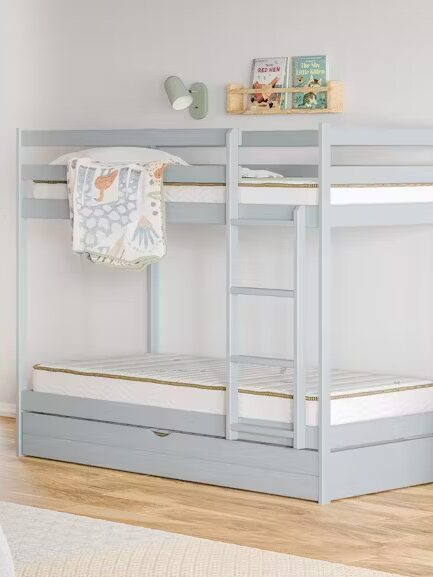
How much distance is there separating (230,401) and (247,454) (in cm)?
18

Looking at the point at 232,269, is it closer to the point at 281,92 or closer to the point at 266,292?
the point at 266,292

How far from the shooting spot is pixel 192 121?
492 centimetres

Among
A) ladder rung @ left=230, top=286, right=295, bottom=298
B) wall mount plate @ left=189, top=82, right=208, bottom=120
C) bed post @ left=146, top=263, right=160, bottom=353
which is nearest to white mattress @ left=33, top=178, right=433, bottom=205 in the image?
ladder rung @ left=230, top=286, right=295, bottom=298

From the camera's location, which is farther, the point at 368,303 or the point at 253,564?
the point at 368,303

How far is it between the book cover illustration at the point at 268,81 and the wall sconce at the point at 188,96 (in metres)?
0.23

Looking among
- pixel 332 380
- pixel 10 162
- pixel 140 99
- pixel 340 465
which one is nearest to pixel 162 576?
pixel 340 465

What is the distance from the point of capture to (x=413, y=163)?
4.32 m

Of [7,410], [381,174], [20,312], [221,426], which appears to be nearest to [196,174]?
[381,174]

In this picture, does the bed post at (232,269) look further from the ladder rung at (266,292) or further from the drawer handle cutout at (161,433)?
the drawer handle cutout at (161,433)

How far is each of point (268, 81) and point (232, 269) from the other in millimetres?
925

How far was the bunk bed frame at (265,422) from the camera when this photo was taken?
154 inches

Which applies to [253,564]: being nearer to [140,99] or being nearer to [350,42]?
[350,42]

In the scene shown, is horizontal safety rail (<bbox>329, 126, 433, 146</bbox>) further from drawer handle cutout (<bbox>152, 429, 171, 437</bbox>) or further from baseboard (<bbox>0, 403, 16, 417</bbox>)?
baseboard (<bbox>0, 403, 16, 417</bbox>)

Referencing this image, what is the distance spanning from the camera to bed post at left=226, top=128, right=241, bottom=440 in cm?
405
